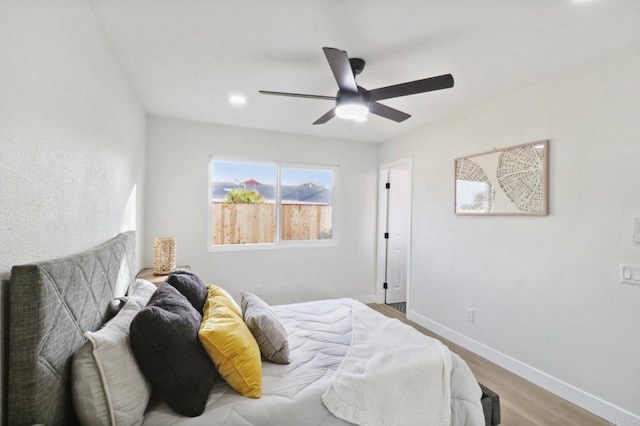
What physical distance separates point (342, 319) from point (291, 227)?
7.07ft

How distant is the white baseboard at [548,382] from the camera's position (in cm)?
200

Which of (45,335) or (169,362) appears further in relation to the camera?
(169,362)

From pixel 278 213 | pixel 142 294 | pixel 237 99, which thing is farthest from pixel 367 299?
pixel 142 294

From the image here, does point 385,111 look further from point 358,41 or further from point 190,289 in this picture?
point 190,289

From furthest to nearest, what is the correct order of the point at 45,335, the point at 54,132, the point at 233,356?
the point at 233,356, the point at 54,132, the point at 45,335

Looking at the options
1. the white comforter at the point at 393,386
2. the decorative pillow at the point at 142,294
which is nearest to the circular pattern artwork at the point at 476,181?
the white comforter at the point at 393,386

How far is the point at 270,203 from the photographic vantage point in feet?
13.4

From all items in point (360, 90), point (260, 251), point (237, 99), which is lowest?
point (260, 251)

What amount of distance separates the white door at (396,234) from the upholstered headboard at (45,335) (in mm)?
4047

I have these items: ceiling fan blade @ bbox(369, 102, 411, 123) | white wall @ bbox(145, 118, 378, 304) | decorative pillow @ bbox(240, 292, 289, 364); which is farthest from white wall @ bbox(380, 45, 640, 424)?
decorative pillow @ bbox(240, 292, 289, 364)

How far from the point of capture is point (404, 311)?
4.30m

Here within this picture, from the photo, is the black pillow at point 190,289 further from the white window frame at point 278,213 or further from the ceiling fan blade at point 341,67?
the white window frame at point 278,213

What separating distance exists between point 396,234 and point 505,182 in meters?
2.19

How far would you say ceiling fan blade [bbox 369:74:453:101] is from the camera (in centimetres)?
178
